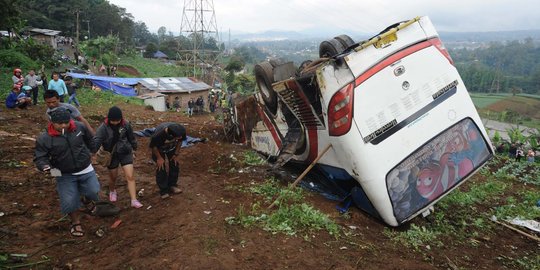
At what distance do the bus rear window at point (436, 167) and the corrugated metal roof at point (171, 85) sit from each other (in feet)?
72.8

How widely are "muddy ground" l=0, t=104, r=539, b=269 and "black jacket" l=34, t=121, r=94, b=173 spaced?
729mm

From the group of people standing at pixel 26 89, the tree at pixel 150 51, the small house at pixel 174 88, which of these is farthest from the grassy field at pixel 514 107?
the group of people standing at pixel 26 89

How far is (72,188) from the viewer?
12.4ft

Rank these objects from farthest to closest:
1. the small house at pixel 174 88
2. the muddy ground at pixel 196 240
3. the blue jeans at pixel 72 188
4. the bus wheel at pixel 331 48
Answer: the small house at pixel 174 88
the bus wheel at pixel 331 48
the blue jeans at pixel 72 188
the muddy ground at pixel 196 240

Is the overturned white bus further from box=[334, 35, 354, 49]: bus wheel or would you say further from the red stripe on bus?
box=[334, 35, 354, 49]: bus wheel

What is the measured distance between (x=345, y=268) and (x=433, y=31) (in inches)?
117

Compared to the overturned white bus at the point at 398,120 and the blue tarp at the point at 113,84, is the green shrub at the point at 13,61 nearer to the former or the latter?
the blue tarp at the point at 113,84

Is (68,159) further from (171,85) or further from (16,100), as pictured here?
(171,85)

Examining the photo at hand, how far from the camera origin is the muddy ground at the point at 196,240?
3.21 metres

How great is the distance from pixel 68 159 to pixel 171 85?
2365cm

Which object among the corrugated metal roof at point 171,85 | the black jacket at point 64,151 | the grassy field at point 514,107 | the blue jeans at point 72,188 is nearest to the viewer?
the black jacket at point 64,151

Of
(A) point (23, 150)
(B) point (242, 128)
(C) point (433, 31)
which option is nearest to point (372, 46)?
(C) point (433, 31)

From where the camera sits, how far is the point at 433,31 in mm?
4379

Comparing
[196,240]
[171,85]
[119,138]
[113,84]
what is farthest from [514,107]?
[196,240]
